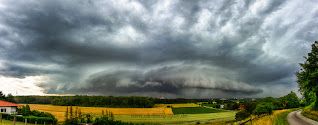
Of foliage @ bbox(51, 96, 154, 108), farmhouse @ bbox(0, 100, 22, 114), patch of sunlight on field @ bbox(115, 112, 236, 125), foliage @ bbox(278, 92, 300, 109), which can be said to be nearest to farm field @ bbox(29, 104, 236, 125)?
patch of sunlight on field @ bbox(115, 112, 236, 125)

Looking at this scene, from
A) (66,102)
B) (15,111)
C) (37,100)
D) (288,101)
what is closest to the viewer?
(15,111)

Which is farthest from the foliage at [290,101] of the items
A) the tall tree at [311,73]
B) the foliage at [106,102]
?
the foliage at [106,102]

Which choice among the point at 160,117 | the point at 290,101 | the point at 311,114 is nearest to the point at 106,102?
the point at 160,117

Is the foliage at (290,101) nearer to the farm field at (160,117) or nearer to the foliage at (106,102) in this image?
the farm field at (160,117)

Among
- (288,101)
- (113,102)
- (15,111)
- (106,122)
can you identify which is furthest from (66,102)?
(288,101)

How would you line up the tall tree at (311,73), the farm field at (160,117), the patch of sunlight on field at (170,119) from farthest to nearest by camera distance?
the farm field at (160,117) < the patch of sunlight on field at (170,119) < the tall tree at (311,73)

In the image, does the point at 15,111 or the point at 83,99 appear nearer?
the point at 15,111

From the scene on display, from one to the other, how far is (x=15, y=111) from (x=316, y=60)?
80286 mm

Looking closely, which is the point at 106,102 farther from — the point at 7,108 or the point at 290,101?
the point at 290,101

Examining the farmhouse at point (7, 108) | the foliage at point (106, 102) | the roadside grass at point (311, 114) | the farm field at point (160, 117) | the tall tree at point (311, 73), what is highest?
the tall tree at point (311, 73)

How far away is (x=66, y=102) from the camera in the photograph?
136m

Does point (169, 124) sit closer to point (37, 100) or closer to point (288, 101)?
point (288, 101)

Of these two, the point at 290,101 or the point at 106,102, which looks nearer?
the point at 290,101

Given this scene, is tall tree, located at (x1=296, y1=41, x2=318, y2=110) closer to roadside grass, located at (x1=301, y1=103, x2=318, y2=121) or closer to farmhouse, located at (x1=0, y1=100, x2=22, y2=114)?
roadside grass, located at (x1=301, y1=103, x2=318, y2=121)
